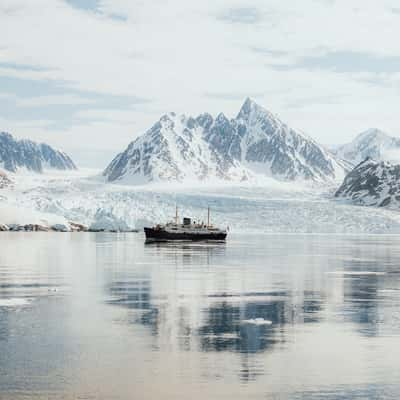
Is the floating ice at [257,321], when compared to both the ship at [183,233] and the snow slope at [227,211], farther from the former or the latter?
the snow slope at [227,211]

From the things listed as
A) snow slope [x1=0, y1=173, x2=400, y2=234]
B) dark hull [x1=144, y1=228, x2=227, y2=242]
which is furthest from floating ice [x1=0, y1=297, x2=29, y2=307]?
snow slope [x1=0, y1=173, x2=400, y2=234]

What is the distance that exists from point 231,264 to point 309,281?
14103 millimetres

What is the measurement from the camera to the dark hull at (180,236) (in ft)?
355

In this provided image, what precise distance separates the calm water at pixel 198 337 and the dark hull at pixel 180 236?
64007 millimetres

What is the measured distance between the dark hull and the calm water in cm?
6401

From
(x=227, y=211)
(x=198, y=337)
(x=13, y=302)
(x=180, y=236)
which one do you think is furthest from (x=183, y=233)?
(x=198, y=337)

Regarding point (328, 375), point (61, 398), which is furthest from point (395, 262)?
point (61, 398)

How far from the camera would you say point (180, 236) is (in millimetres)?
110562

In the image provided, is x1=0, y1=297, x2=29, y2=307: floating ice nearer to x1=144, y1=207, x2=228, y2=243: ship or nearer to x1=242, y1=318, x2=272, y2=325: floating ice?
x1=242, y1=318, x2=272, y2=325: floating ice

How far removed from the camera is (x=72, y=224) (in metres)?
151

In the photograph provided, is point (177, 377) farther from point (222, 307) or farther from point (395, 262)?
point (395, 262)

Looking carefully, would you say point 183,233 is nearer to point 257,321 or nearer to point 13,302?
point 13,302

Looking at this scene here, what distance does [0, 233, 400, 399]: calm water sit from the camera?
54.3ft

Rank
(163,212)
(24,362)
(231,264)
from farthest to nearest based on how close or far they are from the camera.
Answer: (163,212) < (231,264) < (24,362)
